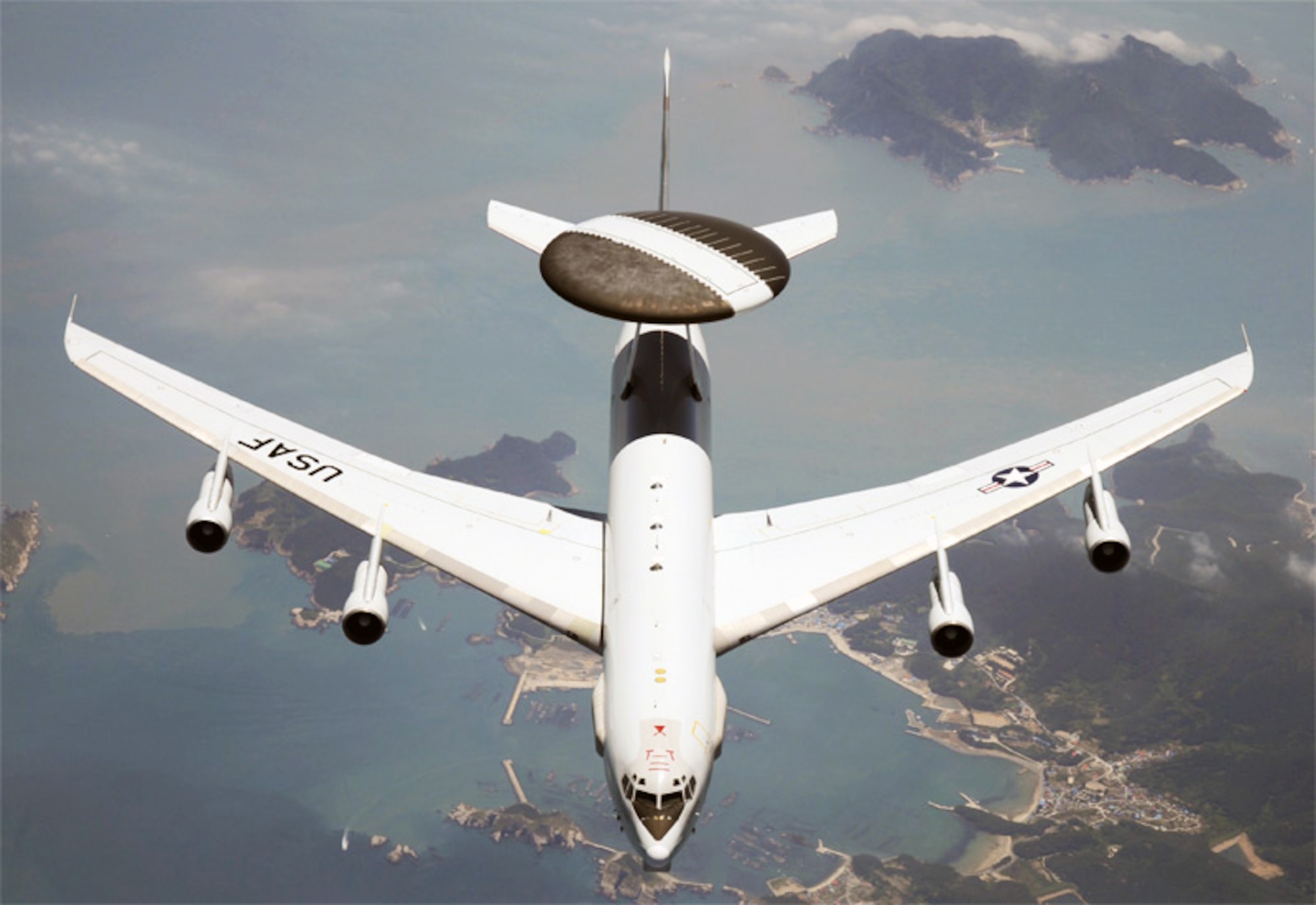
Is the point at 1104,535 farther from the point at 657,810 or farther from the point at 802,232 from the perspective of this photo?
the point at 657,810

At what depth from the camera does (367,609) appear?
45.8 m

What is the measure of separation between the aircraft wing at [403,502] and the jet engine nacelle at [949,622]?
11.5 metres

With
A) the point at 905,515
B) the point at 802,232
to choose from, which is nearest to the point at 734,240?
the point at 802,232

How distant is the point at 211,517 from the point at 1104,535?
32896mm

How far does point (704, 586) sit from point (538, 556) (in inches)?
318

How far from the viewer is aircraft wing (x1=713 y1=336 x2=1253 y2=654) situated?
163 feet

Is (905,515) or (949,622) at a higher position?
(949,622)

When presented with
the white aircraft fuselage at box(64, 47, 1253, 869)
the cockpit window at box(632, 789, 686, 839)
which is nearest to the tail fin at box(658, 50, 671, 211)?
the white aircraft fuselage at box(64, 47, 1253, 869)

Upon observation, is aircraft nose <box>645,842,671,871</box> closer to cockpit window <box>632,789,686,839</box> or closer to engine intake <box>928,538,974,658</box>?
cockpit window <box>632,789,686,839</box>

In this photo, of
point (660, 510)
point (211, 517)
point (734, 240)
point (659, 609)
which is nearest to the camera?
point (659, 609)

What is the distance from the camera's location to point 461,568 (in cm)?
5006

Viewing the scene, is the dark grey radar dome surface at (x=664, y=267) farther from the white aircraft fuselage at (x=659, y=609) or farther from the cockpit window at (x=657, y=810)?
the cockpit window at (x=657, y=810)

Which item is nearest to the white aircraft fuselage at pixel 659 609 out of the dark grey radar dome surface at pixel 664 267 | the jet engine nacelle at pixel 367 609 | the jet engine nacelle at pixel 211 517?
the jet engine nacelle at pixel 367 609

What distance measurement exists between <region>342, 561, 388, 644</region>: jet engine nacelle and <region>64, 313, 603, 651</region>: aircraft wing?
3.10m
